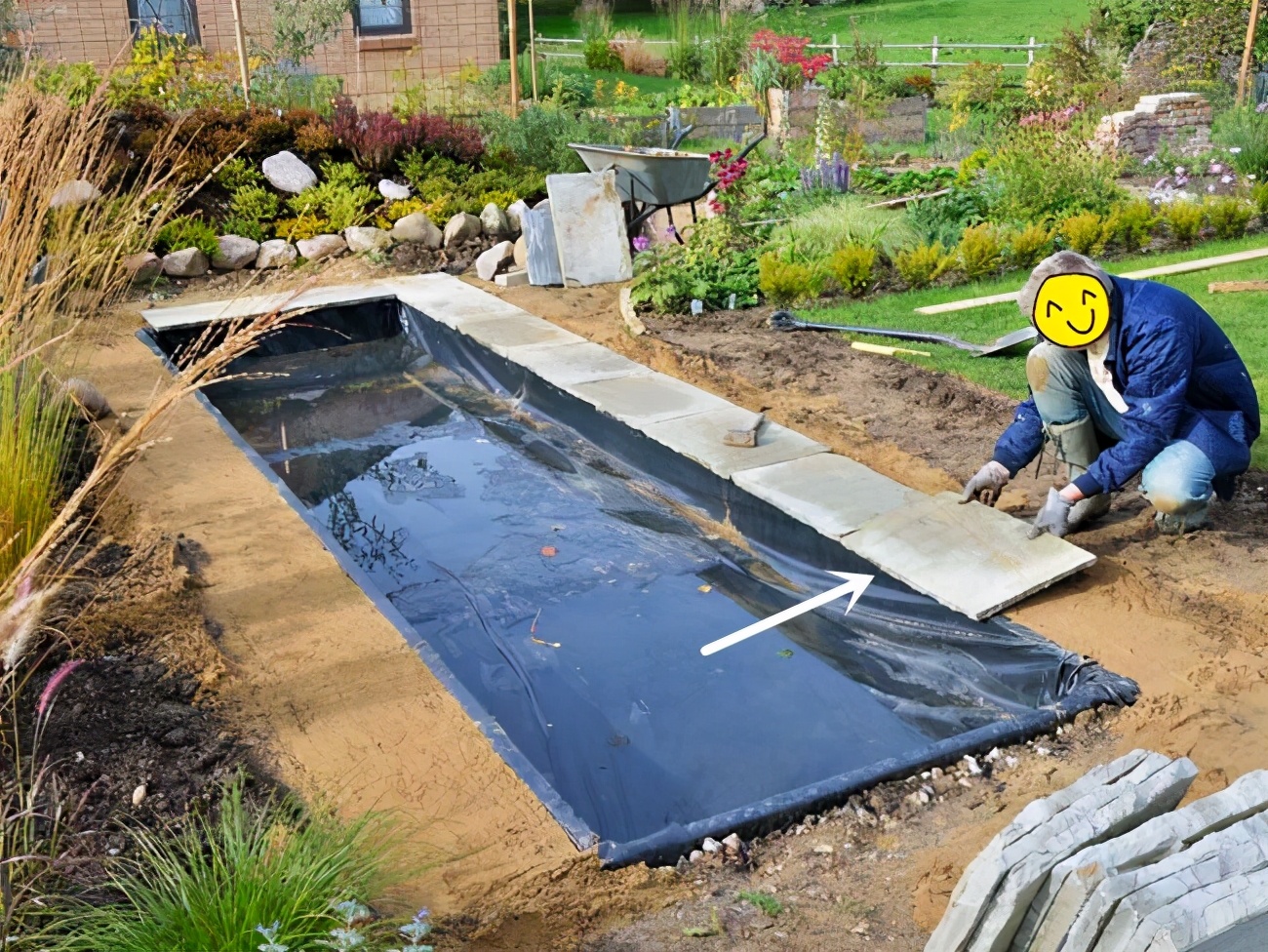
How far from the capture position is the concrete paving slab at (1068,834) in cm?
186

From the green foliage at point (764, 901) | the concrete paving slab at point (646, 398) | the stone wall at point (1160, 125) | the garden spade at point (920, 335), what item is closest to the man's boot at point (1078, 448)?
the garden spade at point (920, 335)

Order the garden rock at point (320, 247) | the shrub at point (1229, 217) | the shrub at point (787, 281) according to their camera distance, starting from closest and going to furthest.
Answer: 1. the shrub at point (787, 281)
2. the shrub at point (1229, 217)
3. the garden rock at point (320, 247)

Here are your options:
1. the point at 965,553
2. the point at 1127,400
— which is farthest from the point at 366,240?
the point at 1127,400

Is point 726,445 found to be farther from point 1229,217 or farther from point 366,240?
point 1229,217

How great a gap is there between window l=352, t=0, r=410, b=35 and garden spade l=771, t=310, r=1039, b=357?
10.2 metres

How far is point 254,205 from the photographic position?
9703 mm

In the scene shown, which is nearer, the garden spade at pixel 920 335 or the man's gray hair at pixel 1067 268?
the man's gray hair at pixel 1067 268

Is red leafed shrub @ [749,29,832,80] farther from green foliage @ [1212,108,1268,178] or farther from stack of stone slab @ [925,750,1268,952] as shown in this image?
stack of stone slab @ [925,750,1268,952]

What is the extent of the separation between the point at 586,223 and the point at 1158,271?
403 cm

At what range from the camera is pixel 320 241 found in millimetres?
9430

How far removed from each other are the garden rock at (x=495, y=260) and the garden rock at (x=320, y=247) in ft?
4.00

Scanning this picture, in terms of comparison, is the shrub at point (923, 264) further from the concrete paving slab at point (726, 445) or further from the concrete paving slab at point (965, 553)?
the concrete paving slab at point (965, 553)

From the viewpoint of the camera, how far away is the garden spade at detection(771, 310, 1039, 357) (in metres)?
6.29

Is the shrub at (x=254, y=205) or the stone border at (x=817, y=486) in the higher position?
the shrub at (x=254, y=205)
